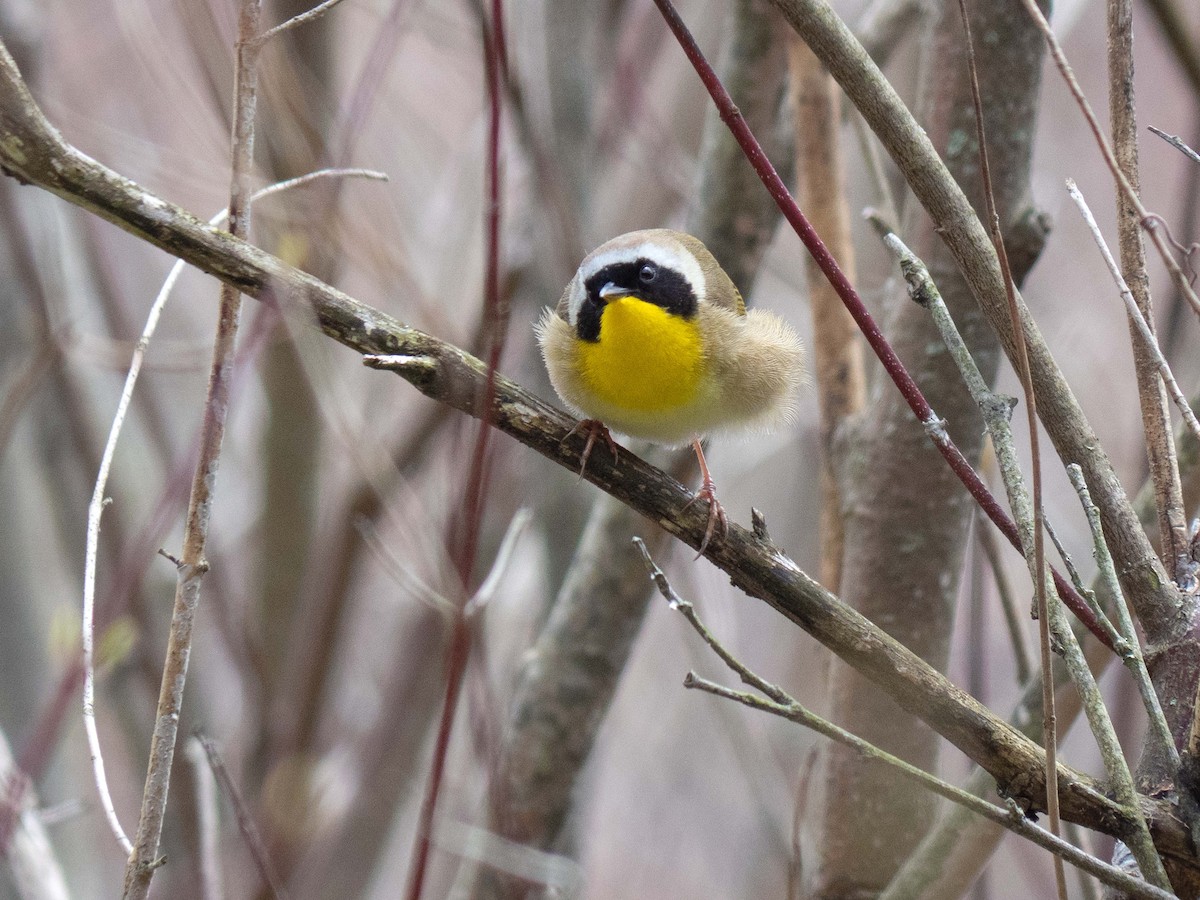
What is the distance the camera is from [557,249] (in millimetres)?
3758

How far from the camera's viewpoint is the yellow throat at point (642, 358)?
2.39m

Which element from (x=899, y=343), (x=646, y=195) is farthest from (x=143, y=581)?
(x=899, y=343)

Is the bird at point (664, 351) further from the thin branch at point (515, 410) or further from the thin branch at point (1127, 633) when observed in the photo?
the thin branch at point (1127, 633)

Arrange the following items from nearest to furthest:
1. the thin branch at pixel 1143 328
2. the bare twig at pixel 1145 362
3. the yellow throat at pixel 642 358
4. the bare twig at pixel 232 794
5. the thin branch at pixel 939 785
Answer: the thin branch at pixel 939 785 < the thin branch at pixel 1143 328 < the bare twig at pixel 1145 362 < the bare twig at pixel 232 794 < the yellow throat at pixel 642 358

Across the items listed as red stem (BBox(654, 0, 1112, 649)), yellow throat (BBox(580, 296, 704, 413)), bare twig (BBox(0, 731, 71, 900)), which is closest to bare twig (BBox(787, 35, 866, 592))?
yellow throat (BBox(580, 296, 704, 413))

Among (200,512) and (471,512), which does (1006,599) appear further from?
(200,512)

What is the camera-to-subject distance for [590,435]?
201cm

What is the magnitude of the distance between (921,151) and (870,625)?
0.61m

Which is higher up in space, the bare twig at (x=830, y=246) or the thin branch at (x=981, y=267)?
the bare twig at (x=830, y=246)

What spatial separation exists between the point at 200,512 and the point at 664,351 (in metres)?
1.23

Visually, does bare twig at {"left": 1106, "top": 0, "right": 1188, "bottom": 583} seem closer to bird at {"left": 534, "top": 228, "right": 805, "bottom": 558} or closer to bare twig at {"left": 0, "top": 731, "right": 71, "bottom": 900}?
bird at {"left": 534, "top": 228, "right": 805, "bottom": 558}

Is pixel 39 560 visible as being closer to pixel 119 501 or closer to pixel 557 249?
pixel 119 501

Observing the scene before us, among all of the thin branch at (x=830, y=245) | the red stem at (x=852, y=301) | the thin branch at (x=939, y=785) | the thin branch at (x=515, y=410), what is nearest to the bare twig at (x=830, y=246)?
the thin branch at (x=830, y=245)

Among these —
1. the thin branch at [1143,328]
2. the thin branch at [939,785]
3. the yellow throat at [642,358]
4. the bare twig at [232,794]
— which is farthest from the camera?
the yellow throat at [642,358]
